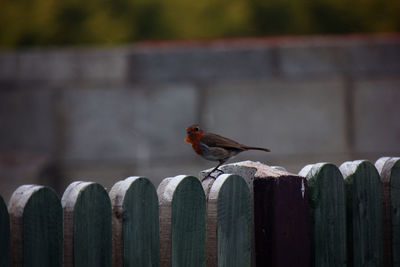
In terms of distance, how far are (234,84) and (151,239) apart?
12.2 ft

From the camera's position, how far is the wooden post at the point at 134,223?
1951mm

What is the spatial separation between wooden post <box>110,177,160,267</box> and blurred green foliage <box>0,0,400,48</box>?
514cm

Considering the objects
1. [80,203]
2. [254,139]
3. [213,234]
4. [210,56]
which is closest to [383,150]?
[254,139]

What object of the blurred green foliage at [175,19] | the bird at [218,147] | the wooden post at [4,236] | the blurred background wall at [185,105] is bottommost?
the wooden post at [4,236]

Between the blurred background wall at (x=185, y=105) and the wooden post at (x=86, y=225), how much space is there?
11.6ft

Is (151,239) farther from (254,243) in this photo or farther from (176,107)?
(176,107)

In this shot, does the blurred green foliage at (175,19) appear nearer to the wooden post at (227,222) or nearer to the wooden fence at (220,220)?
the wooden fence at (220,220)

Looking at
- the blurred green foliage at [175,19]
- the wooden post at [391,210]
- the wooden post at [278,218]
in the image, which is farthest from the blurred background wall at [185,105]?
the wooden post at [278,218]

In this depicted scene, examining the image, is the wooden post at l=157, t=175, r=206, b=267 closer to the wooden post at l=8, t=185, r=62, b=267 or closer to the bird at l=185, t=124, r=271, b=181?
the wooden post at l=8, t=185, r=62, b=267

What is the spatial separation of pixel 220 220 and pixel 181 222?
0.14m

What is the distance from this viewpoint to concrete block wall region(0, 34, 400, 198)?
5.55 metres

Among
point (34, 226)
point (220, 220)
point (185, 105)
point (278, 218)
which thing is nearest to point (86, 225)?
point (34, 226)

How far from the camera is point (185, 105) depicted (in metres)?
5.66

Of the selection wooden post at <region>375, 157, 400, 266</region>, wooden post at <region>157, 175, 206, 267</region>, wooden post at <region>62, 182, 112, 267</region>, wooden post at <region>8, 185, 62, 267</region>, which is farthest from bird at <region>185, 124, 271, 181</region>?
wooden post at <region>8, 185, 62, 267</region>
